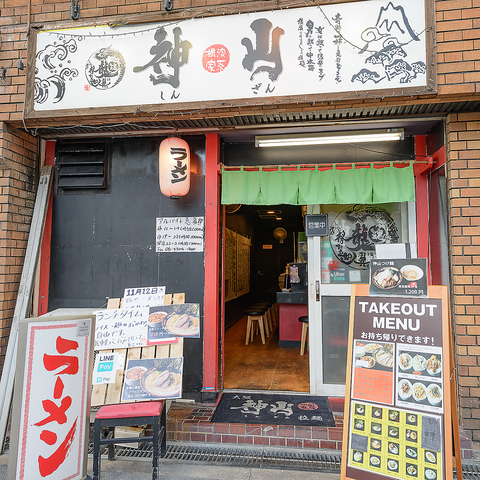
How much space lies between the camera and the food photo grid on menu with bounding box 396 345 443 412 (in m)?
2.70

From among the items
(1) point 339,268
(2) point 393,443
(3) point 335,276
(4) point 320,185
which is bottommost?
(2) point 393,443

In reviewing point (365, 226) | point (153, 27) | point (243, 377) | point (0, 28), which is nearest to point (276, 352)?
point (243, 377)

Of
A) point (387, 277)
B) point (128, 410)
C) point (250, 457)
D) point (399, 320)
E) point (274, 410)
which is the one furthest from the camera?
point (274, 410)

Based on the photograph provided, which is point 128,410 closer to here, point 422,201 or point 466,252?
point 466,252

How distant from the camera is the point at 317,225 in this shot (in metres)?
5.20

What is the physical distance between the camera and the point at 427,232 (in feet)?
15.8

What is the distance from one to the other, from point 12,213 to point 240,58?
3784mm

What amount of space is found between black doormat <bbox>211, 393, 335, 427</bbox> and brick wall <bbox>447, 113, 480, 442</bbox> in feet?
5.35

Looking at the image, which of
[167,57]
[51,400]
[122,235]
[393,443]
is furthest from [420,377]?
[167,57]

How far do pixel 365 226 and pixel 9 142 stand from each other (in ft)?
17.5

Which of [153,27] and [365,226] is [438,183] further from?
[153,27]

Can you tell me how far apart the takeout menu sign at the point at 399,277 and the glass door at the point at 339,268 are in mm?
2003

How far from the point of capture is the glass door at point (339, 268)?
498 cm

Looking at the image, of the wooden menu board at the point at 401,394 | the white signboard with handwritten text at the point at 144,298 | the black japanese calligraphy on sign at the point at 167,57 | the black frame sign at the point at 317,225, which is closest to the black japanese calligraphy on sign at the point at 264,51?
the black japanese calligraphy on sign at the point at 167,57
